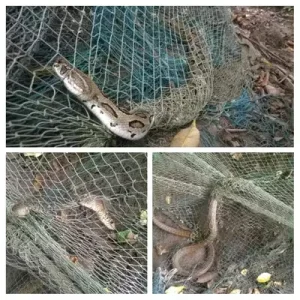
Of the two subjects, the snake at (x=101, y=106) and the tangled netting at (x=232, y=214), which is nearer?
the snake at (x=101, y=106)

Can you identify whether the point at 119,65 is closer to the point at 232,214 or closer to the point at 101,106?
the point at 101,106

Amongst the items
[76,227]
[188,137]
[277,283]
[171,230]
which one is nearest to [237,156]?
[188,137]

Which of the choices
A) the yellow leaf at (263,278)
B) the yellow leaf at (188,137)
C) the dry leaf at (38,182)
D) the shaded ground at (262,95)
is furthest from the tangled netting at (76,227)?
the yellow leaf at (263,278)

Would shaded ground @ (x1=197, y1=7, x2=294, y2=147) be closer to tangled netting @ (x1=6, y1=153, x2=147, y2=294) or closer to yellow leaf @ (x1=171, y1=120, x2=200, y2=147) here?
yellow leaf @ (x1=171, y1=120, x2=200, y2=147)

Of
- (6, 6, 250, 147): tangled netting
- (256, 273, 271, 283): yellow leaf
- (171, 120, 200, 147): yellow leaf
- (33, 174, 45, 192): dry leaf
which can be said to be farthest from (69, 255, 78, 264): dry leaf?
(256, 273, 271, 283): yellow leaf

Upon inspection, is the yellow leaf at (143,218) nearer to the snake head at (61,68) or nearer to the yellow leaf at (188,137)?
the yellow leaf at (188,137)

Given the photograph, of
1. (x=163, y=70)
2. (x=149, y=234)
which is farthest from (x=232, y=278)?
(x=163, y=70)
